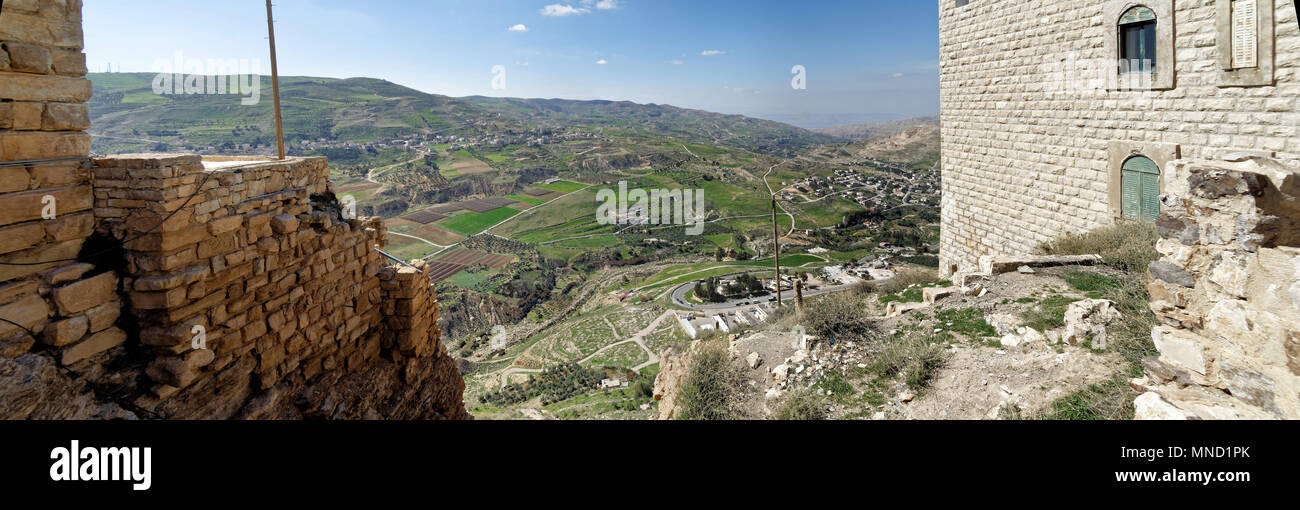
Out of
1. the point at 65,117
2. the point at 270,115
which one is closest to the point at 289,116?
the point at 270,115

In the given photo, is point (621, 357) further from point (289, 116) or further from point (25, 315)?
point (289, 116)

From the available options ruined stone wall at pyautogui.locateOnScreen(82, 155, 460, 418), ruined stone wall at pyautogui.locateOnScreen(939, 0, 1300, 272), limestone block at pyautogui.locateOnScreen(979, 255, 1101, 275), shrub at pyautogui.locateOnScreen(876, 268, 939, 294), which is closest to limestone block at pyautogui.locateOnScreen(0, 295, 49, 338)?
ruined stone wall at pyautogui.locateOnScreen(82, 155, 460, 418)

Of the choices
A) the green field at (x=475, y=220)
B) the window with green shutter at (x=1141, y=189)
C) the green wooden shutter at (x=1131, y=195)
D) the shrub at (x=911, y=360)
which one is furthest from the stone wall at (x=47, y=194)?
the green field at (x=475, y=220)

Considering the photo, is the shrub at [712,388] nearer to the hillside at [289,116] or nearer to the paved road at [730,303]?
the paved road at [730,303]

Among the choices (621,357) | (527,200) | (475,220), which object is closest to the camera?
(621,357)

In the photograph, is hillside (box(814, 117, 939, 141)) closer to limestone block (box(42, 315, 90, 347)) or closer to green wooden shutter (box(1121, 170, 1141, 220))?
green wooden shutter (box(1121, 170, 1141, 220))
